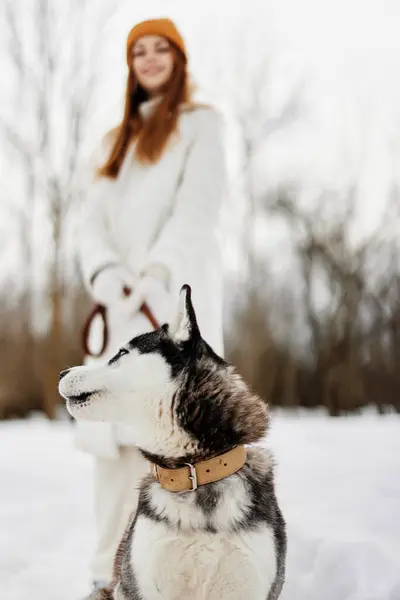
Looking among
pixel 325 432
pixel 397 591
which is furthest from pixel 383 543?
pixel 325 432

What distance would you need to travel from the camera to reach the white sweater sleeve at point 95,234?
2738 millimetres

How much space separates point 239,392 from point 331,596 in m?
1.28

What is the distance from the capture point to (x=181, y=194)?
2758 millimetres

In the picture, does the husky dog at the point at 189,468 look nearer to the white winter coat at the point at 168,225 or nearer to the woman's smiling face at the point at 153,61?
the white winter coat at the point at 168,225

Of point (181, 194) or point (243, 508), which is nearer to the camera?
point (243, 508)

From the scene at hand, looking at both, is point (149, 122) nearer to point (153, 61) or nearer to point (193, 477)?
point (153, 61)

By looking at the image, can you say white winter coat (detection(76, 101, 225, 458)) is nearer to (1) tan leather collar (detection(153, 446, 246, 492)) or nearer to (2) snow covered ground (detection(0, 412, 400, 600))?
(1) tan leather collar (detection(153, 446, 246, 492))

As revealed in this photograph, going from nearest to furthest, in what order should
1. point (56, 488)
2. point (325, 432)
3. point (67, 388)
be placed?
point (67, 388) → point (56, 488) → point (325, 432)

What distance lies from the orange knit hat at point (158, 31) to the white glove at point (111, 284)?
985 mm

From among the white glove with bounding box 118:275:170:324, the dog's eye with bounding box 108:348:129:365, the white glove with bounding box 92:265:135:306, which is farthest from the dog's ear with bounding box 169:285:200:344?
the white glove with bounding box 92:265:135:306

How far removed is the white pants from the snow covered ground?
354 mm

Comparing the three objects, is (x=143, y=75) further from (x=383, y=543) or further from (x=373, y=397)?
(x=373, y=397)

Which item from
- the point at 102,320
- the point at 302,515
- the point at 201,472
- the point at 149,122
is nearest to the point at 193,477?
the point at 201,472

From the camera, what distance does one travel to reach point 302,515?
3641 mm
